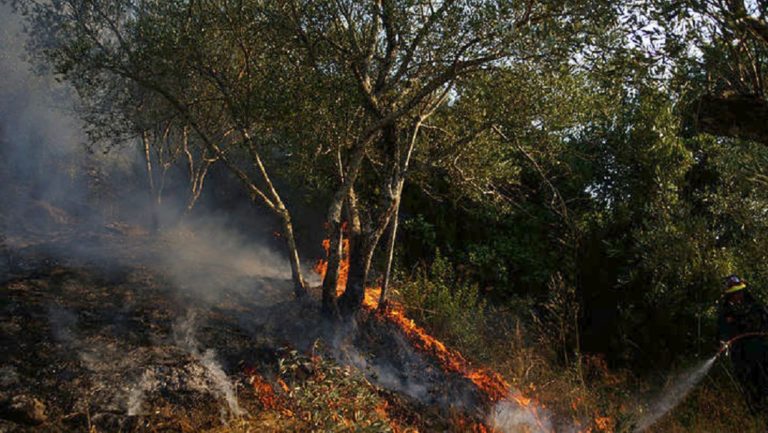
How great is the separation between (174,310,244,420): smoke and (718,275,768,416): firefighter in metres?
7.67

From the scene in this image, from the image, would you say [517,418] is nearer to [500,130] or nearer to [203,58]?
[500,130]

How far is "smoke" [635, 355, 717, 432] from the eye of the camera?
870 centimetres

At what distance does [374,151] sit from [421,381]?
16.9 ft

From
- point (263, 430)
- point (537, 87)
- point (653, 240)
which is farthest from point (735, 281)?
point (263, 430)

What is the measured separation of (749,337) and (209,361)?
853 centimetres

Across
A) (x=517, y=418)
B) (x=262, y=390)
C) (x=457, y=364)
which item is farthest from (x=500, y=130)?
(x=262, y=390)

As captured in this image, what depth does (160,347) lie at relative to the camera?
8.06 m

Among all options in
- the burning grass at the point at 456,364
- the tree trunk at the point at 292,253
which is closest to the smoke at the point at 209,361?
the tree trunk at the point at 292,253

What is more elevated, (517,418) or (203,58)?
(203,58)

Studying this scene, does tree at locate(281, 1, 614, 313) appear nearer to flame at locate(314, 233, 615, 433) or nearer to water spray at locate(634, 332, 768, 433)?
flame at locate(314, 233, 615, 433)

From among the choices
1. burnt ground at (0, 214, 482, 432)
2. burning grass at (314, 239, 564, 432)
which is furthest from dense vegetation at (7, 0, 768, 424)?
burnt ground at (0, 214, 482, 432)

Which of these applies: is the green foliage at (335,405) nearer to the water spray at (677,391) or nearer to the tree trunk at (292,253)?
the tree trunk at (292,253)

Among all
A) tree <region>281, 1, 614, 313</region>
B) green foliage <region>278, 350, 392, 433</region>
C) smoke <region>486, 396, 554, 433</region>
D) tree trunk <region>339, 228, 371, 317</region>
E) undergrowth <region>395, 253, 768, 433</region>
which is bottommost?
smoke <region>486, 396, 554, 433</region>

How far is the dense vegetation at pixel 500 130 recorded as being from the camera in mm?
6219
